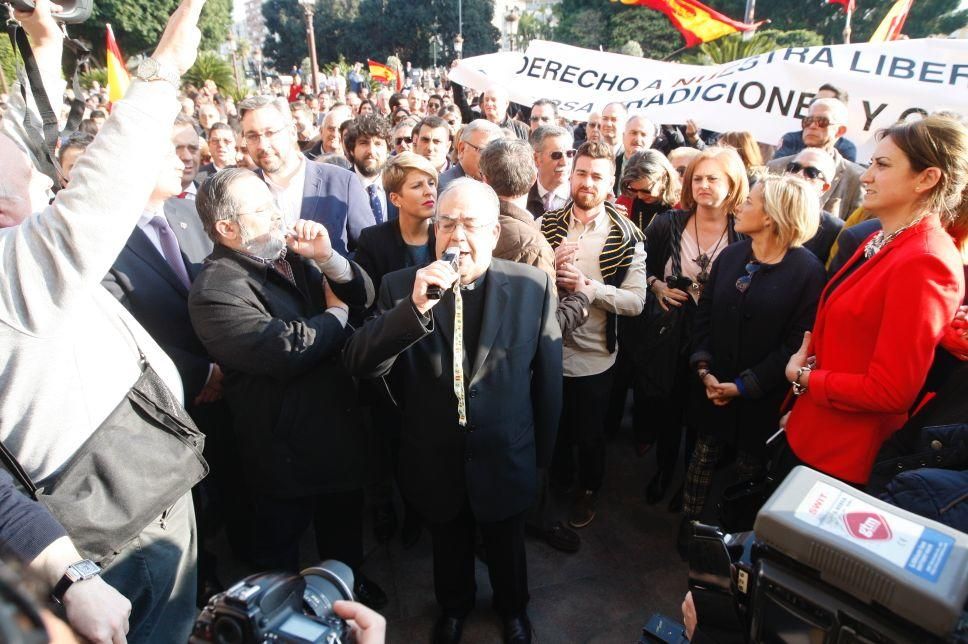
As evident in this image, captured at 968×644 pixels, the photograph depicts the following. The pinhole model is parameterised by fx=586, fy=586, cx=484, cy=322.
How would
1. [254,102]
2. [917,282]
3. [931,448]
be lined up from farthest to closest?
[254,102] < [917,282] < [931,448]

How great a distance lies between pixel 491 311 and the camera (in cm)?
207

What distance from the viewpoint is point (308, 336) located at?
210cm

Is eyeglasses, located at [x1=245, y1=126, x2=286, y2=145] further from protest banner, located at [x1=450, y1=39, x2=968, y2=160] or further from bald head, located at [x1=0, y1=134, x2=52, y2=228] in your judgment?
protest banner, located at [x1=450, y1=39, x2=968, y2=160]

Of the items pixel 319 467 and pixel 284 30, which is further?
pixel 284 30

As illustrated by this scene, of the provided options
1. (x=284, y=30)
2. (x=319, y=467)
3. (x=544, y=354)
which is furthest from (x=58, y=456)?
(x=284, y=30)

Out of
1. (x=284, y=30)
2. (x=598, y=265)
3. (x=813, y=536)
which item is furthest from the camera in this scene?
(x=284, y=30)

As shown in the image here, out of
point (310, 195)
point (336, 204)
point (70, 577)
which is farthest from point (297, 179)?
point (70, 577)

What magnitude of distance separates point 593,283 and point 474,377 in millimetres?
1014

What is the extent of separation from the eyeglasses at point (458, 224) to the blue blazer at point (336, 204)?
4.94 feet

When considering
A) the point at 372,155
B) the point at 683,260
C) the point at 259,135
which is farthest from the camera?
the point at 372,155

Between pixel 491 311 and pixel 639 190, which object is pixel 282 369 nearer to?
pixel 491 311

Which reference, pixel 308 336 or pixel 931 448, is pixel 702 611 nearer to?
pixel 931 448

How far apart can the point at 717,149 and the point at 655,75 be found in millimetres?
4028

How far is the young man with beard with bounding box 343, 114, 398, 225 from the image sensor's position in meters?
4.23
